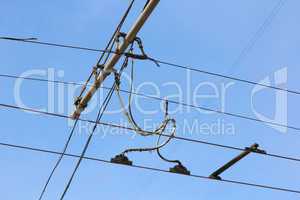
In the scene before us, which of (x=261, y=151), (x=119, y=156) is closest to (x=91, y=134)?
(x=119, y=156)

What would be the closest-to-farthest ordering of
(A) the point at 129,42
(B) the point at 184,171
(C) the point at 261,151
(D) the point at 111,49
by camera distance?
(A) the point at 129,42, (D) the point at 111,49, (B) the point at 184,171, (C) the point at 261,151

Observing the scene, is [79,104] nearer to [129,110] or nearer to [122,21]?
[129,110]

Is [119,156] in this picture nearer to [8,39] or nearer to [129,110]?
[129,110]

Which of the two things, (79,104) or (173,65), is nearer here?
(79,104)

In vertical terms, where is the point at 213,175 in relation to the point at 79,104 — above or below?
below

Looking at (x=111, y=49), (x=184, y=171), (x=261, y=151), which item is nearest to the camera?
(x=111, y=49)

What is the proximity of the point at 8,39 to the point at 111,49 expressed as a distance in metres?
1.53

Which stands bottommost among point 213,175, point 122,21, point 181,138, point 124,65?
point 213,175

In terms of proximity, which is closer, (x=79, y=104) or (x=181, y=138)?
(x=79, y=104)

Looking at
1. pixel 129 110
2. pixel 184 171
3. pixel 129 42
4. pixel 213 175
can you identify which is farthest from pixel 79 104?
pixel 213 175

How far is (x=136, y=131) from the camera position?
7223 mm

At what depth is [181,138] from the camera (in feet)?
25.3

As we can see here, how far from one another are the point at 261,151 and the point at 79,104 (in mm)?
2930

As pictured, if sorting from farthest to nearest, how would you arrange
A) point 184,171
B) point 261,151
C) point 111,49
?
point 261,151
point 184,171
point 111,49
